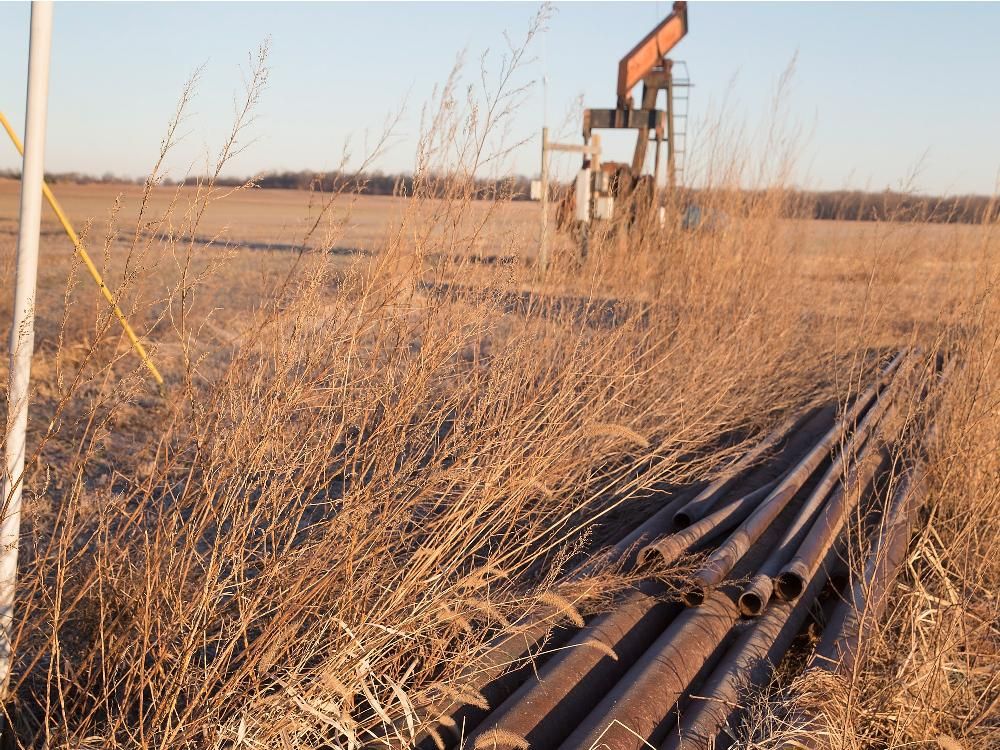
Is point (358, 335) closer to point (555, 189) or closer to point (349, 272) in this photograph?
point (349, 272)

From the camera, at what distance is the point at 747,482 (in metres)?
Answer: 4.89

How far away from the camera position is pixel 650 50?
43.1 feet

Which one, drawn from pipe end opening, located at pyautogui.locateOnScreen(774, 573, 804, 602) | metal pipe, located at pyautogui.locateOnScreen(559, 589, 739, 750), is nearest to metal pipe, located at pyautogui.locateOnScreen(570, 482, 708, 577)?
metal pipe, located at pyautogui.locateOnScreen(559, 589, 739, 750)

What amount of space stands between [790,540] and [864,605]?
1.99ft

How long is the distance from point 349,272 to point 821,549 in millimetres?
2080

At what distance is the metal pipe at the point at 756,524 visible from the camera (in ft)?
10.6

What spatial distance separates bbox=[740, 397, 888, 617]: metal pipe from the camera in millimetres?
3180

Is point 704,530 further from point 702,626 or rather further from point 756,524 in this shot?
point 702,626

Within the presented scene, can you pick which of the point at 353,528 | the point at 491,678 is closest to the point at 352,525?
the point at 353,528

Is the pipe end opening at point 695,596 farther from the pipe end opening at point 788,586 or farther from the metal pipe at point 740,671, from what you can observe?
the pipe end opening at point 788,586

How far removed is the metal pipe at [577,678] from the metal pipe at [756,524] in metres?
0.17

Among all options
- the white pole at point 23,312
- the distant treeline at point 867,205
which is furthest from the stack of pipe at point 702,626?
the distant treeline at point 867,205

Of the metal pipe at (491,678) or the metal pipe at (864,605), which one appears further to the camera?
the metal pipe at (864,605)

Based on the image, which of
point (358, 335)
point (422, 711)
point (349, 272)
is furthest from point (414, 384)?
point (422, 711)
